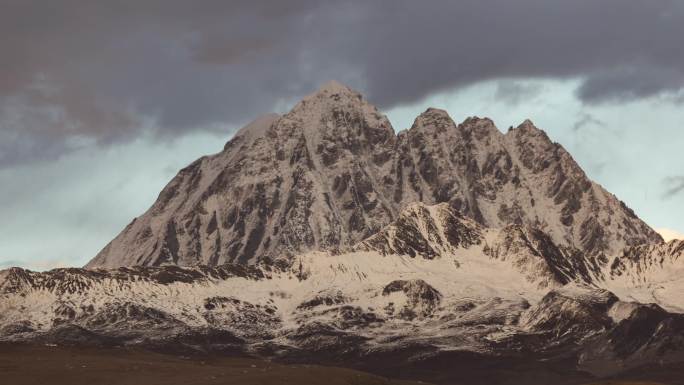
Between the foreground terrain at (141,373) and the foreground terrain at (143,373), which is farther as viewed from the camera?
the foreground terrain at (143,373)

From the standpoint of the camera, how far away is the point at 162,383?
143000mm

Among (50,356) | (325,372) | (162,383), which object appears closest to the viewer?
(162,383)

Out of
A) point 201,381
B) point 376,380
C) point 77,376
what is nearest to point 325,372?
point 376,380

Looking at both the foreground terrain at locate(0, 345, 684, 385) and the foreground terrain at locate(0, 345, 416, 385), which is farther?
the foreground terrain at locate(0, 345, 684, 385)

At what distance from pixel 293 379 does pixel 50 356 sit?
124ft

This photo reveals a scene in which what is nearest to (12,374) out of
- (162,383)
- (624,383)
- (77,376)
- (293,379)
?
(77,376)

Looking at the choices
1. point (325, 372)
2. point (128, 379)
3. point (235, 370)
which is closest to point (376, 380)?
point (325, 372)

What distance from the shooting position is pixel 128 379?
146m

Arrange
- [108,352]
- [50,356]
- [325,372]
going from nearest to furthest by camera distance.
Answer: [325,372] → [50,356] → [108,352]

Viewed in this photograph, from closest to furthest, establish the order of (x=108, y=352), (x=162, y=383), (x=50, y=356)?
(x=162, y=383), (x=50, y=356), (x=108, y=352)

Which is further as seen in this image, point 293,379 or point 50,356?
point 50,356

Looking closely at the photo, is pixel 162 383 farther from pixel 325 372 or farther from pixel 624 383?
pixel 624 383

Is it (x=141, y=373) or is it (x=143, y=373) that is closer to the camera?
(x=143, y=373)

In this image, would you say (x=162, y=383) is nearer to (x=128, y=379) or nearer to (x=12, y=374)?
(x=128, y=379)
